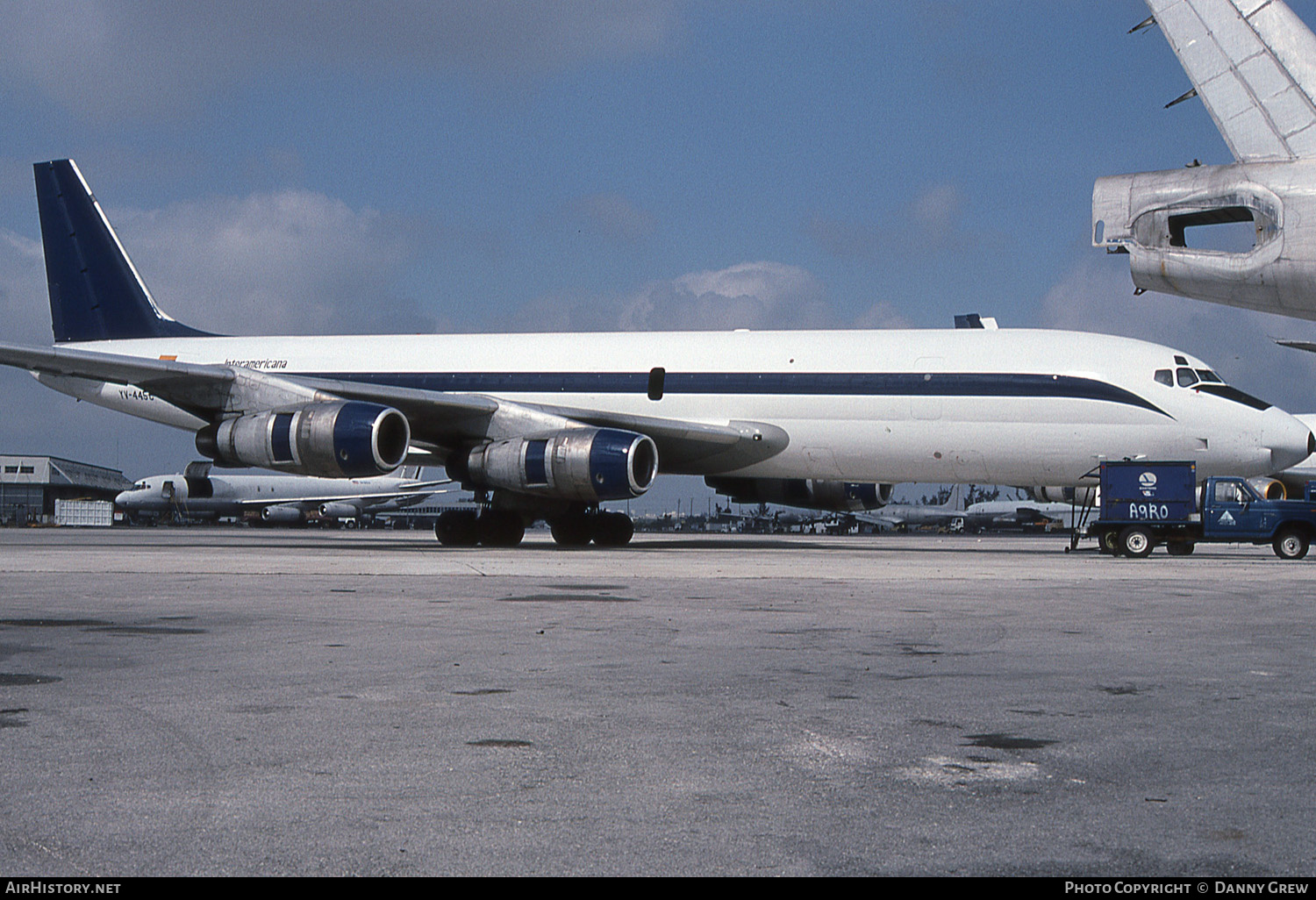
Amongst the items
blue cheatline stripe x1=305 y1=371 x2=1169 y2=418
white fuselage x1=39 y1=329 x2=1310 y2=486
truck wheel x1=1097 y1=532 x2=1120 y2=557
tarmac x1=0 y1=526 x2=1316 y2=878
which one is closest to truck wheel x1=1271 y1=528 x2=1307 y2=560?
white fuselage x1=39 y1=329 x2=1310 y2=486

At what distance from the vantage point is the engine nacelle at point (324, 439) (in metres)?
19.8

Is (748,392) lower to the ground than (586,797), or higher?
higher

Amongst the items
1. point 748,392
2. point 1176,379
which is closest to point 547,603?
point 748,392

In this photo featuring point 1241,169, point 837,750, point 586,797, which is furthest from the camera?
point 1241,169

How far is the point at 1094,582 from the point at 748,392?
982 cm

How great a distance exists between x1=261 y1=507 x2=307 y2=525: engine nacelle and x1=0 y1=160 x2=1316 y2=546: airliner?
56196 mm

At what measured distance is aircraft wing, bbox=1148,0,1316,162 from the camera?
22.4 feet

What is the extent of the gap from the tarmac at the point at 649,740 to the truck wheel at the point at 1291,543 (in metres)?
13.0

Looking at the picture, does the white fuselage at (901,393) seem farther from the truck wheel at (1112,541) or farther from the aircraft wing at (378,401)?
the truck wheel at (1112,541)

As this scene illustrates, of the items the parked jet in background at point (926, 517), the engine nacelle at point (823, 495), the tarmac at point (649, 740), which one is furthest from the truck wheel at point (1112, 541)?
the parked jet in background at point (926, 517)

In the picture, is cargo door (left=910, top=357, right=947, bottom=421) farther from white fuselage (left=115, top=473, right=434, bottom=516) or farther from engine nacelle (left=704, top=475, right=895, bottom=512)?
white fuselage (left=115, top=473, right=434, bottom=516)

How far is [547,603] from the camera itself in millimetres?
10070

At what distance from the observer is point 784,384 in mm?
21922

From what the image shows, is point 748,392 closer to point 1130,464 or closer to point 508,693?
point 1130,464
